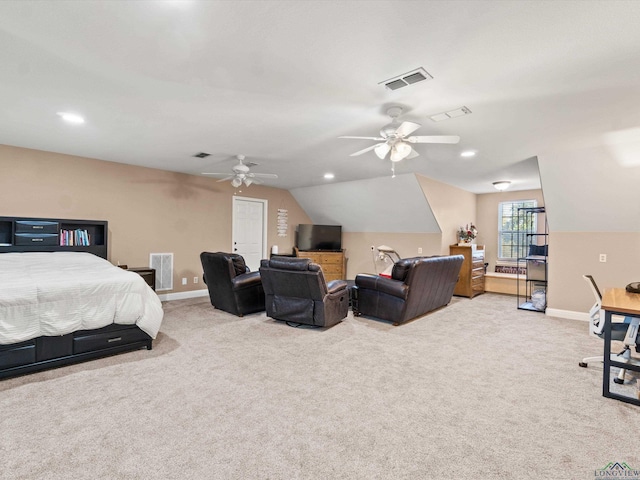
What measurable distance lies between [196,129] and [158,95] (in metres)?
0.90

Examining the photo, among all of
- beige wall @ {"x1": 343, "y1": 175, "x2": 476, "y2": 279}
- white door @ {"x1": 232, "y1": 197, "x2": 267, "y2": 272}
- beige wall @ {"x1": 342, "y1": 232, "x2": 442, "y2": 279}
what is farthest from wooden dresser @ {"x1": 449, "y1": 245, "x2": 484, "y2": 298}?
white door @ {"x1": 232, "y1": 197, "x2": 267, "y2": 272}

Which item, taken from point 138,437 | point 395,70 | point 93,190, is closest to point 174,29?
point 395,70

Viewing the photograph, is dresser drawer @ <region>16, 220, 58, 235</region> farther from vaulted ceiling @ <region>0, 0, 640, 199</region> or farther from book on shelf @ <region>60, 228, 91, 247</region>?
vaulted ceiling @ <region>0, 0, 640, 199</region>

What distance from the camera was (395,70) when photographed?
2.33 m

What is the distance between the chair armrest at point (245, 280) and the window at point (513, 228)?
6115 millimetres

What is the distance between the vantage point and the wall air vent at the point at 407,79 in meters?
2.35

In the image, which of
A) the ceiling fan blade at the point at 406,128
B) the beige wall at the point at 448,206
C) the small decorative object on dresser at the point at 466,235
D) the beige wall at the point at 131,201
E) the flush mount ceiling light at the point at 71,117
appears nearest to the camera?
the ceiling fan blade at the point at 406,128

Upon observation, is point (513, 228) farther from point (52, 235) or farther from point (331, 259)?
point (52, 235)

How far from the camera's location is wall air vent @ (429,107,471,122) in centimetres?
302

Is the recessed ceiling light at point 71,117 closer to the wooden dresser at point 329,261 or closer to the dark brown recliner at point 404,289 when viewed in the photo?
the dark brown recliner at point 404,289

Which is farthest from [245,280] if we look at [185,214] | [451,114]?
[451,114]

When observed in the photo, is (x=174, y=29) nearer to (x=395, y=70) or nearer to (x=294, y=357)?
(x=395, y=70)

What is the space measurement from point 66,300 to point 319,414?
254 cm

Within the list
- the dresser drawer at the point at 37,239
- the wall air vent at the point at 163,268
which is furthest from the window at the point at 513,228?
the dresser drawer at the point at 37,239
